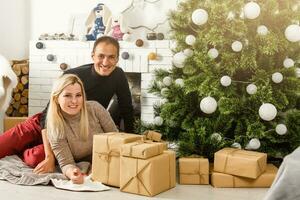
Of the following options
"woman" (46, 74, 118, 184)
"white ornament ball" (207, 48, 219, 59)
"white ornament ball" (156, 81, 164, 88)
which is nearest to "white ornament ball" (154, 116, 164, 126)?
"white ornament ball" (156, 81, 164, 88)

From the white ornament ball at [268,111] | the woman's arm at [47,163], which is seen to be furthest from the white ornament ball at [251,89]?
the woman's arm at [47,163]

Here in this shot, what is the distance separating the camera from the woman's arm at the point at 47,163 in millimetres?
2549

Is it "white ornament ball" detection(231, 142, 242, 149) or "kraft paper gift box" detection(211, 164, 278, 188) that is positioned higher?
"white ornament ball" detection(231, 142, 242, 149)

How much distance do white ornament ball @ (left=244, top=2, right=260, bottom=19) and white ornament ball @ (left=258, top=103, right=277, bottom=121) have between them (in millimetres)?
539

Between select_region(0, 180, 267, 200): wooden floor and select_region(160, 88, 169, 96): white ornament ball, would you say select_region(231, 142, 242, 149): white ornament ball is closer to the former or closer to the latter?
select_region(0, 180, 267, 200): wooden floor

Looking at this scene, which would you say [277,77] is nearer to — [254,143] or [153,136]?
[254,143]

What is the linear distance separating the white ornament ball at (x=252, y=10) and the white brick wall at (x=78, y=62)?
1.22 metres

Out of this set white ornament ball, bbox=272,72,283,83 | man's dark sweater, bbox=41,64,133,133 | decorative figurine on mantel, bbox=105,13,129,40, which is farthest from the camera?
decorative figurine on mantel, bbox=105,13,129,40

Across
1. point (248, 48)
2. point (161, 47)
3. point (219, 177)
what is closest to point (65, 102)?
point (219, 177)

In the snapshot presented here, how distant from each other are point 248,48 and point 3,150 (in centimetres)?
172

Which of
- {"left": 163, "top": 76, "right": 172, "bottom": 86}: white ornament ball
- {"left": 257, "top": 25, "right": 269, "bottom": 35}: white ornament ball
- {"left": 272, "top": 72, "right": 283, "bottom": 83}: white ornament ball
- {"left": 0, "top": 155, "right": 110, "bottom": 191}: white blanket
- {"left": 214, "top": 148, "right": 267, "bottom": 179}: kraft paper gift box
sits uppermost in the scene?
{"left": 257, "top": 25, "right": 269, "bottom": 35}: white ornament ball

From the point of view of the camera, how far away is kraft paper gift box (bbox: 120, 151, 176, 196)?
7.27 ft

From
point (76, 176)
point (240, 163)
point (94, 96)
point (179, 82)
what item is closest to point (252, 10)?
point (179, 82)

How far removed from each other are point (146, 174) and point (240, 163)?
558 millimetres
